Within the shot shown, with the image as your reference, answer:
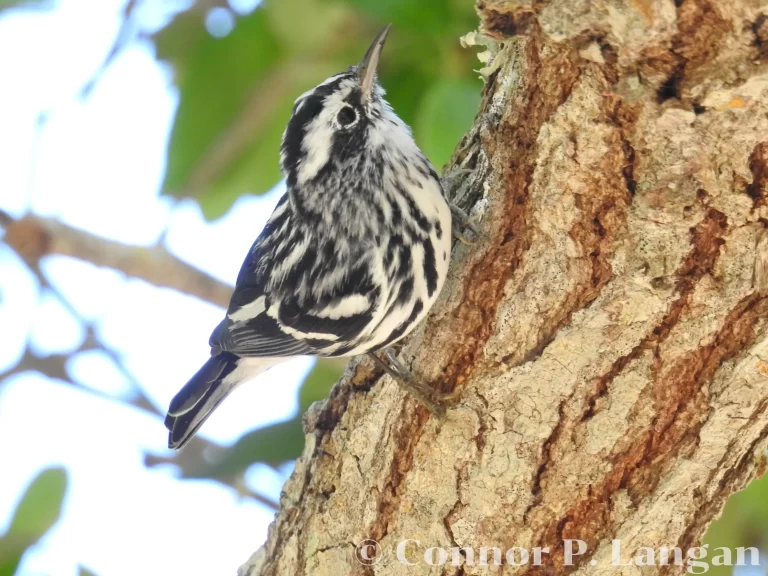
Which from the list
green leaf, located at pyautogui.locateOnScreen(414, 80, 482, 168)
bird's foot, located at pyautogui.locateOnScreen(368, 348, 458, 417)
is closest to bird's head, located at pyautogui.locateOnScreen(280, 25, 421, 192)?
green leaf, located at pyautogui.locateOnScreen(414, 80, 482, 168)

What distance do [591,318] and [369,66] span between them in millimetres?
1067

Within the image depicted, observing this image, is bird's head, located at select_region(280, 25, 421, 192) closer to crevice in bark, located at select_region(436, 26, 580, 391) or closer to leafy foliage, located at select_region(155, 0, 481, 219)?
leafy foliage, located at select_region(155, 0, 481, 219)

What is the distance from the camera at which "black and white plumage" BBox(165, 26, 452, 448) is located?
7.28 ft

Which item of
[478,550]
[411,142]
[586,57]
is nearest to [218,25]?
[411,142]

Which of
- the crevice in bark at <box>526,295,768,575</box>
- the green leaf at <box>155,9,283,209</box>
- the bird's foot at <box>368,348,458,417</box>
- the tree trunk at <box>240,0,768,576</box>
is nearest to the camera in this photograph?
the tree trunk at <box>240,0,768,576</box>

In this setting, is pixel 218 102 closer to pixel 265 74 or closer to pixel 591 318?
pixel 265 74

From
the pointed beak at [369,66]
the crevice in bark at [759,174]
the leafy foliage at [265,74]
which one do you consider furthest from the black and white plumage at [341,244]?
the crevice in bark at [759,174]

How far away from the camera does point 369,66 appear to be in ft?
7.95

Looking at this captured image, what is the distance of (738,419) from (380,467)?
0.82 m

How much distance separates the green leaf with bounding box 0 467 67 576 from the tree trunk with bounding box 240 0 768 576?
3.00 ft

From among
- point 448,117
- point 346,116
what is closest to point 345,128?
point 346,116

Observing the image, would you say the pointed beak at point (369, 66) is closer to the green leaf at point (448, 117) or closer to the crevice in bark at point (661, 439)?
the green leaf at point (448, 117)

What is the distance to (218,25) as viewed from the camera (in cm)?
271

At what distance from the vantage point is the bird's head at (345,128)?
2.41 meters
